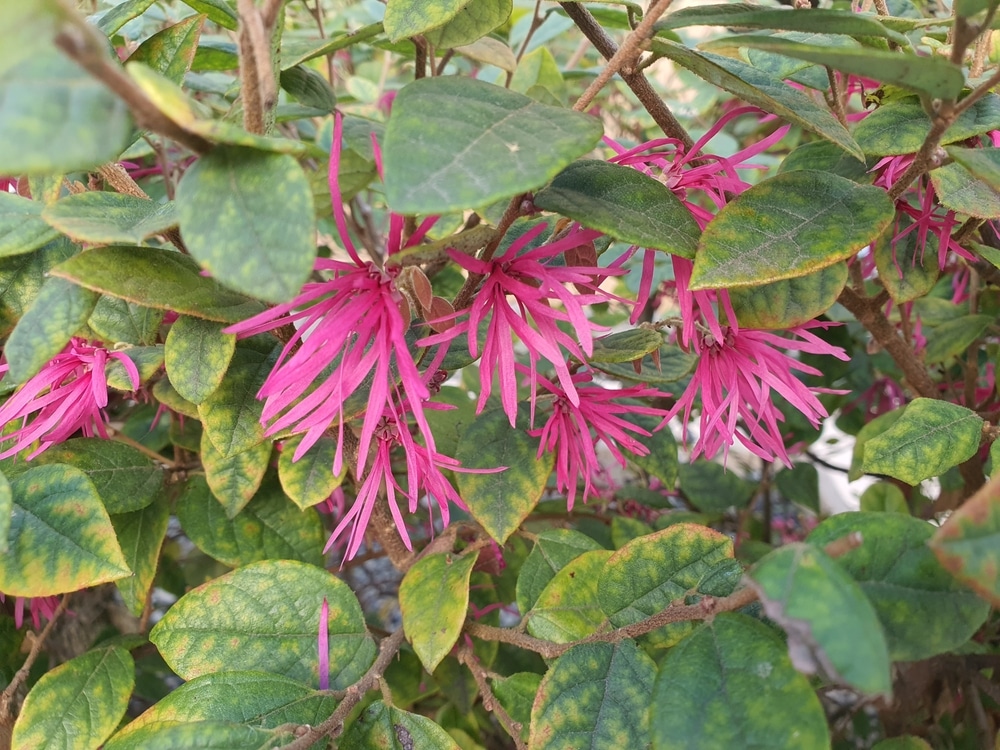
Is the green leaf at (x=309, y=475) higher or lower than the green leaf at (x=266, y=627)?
higher

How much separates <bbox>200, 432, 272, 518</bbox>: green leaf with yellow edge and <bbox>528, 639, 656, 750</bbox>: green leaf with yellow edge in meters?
0.31

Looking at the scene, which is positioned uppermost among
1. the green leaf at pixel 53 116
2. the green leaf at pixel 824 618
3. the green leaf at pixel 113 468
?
the green leaf at pixel 53 116

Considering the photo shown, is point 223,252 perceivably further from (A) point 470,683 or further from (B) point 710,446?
(A) point 470,683

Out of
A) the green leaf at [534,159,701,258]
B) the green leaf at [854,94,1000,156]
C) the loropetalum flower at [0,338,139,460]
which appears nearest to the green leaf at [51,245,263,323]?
the loropetalum flower at [0,338,139,460]

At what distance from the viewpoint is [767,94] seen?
1.52 ft

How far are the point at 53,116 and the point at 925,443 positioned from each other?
591 mm

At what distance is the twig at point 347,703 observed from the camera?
47cm

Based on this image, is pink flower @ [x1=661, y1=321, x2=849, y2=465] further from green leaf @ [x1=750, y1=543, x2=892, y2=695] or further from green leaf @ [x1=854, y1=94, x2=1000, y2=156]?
green leaf @ [x1=750, y1=543, x2=892, y2=695]

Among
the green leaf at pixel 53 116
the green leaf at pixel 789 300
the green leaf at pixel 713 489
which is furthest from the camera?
the green leaf at pixel 713 489

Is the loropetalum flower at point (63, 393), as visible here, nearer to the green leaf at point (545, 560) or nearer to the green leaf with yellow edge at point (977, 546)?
the green leaf at point (545, 560)

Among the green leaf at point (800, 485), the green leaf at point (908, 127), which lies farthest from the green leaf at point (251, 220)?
the green leaf at point (800, 485)

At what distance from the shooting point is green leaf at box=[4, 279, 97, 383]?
413 millimetres

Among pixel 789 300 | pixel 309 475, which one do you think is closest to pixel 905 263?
pixel 789 300

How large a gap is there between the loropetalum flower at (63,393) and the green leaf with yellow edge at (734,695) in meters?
0.41
